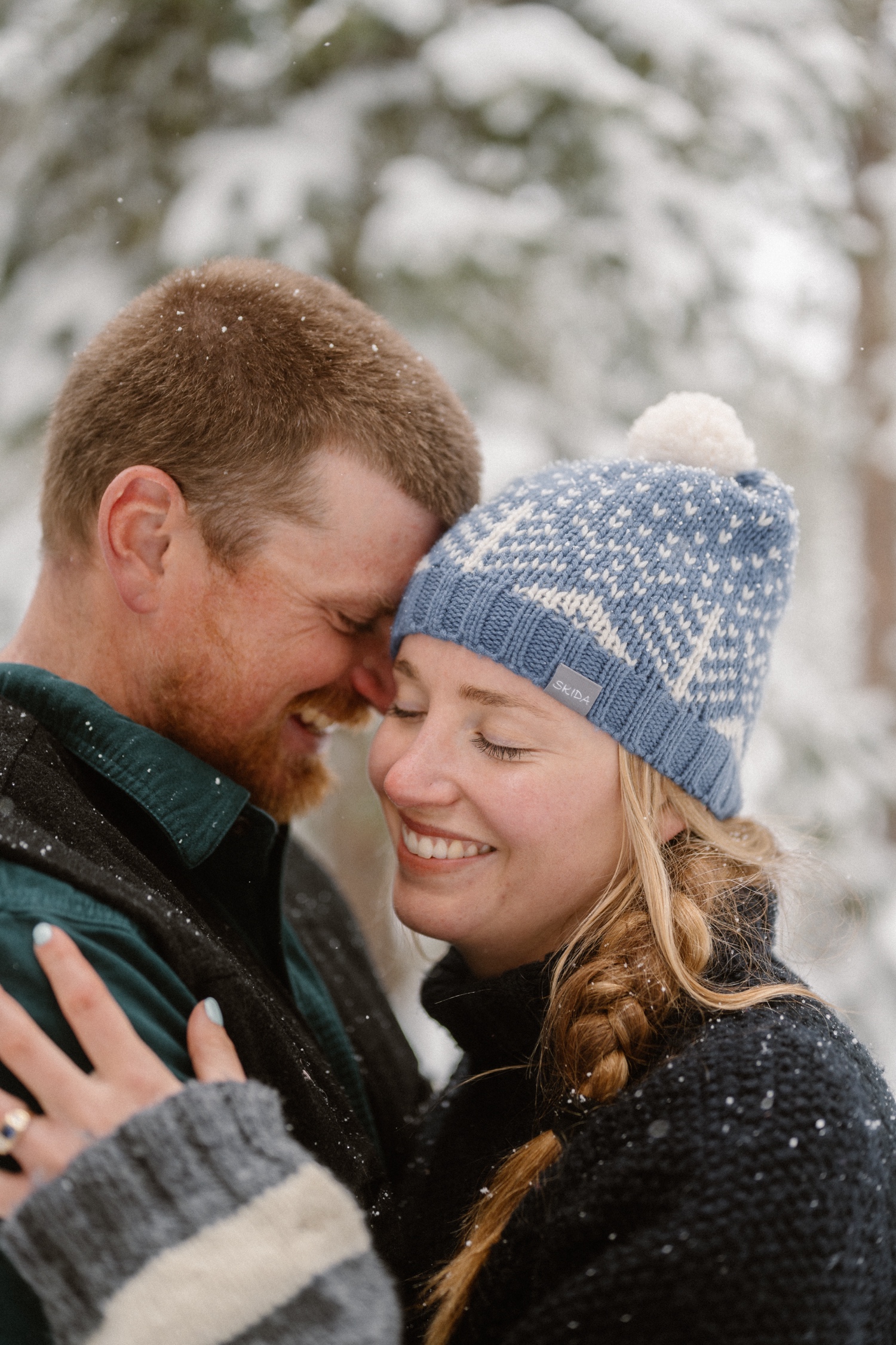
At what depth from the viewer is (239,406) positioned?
1.85 meters

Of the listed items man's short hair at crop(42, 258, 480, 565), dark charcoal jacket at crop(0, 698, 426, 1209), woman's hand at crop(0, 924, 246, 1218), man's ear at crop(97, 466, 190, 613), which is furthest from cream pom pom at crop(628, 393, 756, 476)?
woman's hand at crop(0, 924, 246, 1218)

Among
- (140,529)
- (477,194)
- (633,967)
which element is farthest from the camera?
(477,194)

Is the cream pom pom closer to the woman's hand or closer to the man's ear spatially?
the man's ear

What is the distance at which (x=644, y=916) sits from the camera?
66.0 inches

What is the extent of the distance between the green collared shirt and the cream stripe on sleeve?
0.71 ft

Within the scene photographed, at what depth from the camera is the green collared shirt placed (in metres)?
1.25

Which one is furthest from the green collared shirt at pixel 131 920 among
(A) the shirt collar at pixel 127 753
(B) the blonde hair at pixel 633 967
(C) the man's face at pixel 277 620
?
(B) the blonde hair at pixel 633 967

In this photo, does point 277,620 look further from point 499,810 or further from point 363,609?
point 499,810

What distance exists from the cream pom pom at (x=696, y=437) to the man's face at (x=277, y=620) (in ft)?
1.53

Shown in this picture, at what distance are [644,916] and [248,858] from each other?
2.39 ft

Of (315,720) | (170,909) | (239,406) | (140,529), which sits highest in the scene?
(239,406)

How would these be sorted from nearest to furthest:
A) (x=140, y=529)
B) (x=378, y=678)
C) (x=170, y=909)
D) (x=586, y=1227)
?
(x=586, y=1227)
(x=170, y=909)
(x=140, y=529)
(x=378, y=678)

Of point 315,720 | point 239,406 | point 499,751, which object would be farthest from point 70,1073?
point 239,406

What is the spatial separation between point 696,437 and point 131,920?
1.33m
